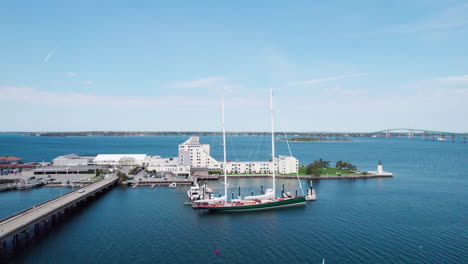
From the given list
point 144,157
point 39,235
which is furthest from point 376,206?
point 144,157

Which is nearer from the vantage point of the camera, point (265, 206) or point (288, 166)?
point (265, 206)

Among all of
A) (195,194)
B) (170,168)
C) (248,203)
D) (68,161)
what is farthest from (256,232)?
(68,161)

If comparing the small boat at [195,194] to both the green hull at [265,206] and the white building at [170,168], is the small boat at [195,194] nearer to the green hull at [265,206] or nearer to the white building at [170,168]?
the green hull at [265,206]

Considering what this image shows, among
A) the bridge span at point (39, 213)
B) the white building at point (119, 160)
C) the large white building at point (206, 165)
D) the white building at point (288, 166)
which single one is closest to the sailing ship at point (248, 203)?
the bridge span at point (39, 213)

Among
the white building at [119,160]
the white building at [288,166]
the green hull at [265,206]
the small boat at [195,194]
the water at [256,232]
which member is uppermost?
the white building at [119,160]

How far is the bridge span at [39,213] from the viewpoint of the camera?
1680cm

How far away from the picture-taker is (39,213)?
20.2 meters

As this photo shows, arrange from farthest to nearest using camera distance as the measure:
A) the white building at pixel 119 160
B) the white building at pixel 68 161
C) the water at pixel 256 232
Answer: the white building at pixel 119 160 → the white building at pixel 68 161 → the water at pixel 256 232

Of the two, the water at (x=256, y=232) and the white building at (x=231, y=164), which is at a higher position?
the white building at (x=231, y=164)

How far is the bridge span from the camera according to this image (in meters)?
16.8

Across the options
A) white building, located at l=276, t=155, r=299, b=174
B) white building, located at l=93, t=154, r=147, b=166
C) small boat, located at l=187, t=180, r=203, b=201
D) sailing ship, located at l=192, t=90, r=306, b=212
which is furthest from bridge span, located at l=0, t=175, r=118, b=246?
white building, located at l=276, t=155, r=299, b=174

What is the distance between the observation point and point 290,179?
3978 centimetres

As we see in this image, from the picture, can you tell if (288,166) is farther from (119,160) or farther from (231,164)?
(119,160)

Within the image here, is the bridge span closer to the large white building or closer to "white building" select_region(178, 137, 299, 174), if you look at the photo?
the large white building
